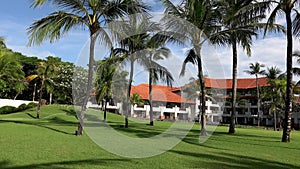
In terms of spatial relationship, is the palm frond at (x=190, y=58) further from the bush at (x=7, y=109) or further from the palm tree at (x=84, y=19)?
the bush at (x=7, y=109)

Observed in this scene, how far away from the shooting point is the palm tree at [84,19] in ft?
42.3

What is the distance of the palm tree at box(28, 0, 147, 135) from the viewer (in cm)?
1290

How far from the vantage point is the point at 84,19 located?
13.5 m

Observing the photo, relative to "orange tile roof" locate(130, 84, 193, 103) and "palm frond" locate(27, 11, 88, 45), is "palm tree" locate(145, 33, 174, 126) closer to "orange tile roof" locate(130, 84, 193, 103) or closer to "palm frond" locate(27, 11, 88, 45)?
"orange tile roof" locate(130, 84, 193, 103)

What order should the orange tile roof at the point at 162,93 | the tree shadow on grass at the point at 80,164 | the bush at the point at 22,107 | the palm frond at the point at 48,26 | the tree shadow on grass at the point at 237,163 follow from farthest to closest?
the bush at the point at 22,107
the orange tile roof at the point at 162,93
the palm frond at the point at 48,26
the tree shadow on grass at the point at 237,163
the tree shadow on grass at the point at 80,164

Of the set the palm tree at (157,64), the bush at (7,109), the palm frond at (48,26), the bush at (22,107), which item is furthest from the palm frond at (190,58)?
the bush at (22,107)

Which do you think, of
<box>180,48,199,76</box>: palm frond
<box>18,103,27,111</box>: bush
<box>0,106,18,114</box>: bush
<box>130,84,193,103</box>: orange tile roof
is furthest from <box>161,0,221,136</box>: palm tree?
<box>18,103,27,111</box>: bush

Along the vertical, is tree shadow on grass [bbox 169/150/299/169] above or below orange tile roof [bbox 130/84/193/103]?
below

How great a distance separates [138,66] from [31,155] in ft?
30.6

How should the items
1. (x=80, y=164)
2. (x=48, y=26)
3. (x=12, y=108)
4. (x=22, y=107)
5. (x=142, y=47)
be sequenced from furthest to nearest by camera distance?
(x=22, y=107), (x=12, y=108), (x=142, y=47), (x=48, y=26), (x=80, y=164)

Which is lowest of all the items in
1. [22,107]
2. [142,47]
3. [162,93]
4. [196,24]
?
[22,107]

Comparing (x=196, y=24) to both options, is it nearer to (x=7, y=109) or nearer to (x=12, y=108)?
(x=7, y=109)

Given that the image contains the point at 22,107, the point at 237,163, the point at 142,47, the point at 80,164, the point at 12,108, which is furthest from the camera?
the point at 22,107

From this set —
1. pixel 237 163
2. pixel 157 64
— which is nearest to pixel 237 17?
pixel 157 64
